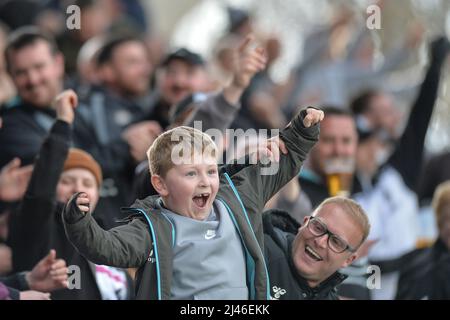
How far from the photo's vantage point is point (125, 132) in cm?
741

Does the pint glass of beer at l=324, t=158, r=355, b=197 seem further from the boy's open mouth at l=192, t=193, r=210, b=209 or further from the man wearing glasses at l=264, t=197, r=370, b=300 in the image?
the boy's open mouth at l=192, t=193, r=210, b=209

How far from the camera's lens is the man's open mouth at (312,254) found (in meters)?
5.27

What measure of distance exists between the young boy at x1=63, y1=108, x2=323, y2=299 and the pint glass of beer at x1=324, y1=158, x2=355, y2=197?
8.37 ft

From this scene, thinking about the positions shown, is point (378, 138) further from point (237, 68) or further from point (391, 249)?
point (237, 68)

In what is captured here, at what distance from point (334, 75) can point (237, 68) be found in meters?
5.58

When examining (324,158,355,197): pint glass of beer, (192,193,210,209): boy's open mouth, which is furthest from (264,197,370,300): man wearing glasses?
(324,158,355,197): pint glass of beer

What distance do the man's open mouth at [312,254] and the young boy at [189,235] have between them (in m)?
0.38

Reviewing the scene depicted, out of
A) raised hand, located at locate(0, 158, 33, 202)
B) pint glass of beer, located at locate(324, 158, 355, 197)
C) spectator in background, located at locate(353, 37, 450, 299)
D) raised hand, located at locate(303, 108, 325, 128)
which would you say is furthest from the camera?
spectator in background, located at locate(353, 37, 450, 299)

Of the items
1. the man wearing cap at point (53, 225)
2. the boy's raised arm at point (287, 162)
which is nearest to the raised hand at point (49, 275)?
the man wearing cap at point (53, 225)

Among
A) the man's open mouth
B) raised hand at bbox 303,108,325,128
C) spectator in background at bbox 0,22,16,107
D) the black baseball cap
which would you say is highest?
spectator in background at bbox 0,22,16,107

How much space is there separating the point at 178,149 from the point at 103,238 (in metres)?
0.55

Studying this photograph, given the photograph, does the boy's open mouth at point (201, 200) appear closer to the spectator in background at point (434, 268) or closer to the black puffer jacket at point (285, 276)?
the black puffer jacket at point (285, 276)

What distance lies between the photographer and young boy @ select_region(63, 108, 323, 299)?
473 cm
